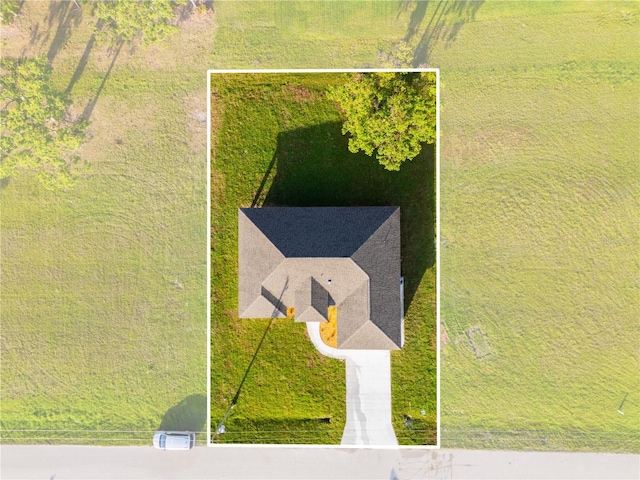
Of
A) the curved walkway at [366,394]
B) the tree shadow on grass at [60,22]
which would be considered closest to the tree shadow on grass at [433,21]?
the curved walkway at [366,394]

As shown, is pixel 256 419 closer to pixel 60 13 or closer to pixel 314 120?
pixel 314 120

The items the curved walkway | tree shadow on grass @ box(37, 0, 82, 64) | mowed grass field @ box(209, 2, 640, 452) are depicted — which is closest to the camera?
mowed grass field @ box(209, 2, 640, 452)

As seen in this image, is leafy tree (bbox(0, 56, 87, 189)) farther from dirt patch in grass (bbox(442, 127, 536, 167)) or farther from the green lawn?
dirt patch in grass (bbox(442, 127, 536, 167))

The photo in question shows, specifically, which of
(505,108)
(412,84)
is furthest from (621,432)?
(412,84)

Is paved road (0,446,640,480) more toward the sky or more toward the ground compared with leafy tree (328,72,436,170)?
more toward the ground

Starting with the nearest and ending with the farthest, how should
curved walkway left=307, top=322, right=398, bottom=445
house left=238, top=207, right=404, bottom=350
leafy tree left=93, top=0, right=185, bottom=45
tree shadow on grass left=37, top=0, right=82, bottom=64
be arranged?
house left=238, top=207, right=404, bottom=350 → leafy tree left=93, top=0, right=185, bottom=45 → curved walkway left=307, top=322, right=398, bottom=445 → tree shadow on grass left=37, top=0, right=82, bottom=64

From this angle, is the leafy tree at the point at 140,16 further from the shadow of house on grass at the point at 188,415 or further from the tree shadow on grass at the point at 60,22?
the shadow of house on grass at the point at 188,415

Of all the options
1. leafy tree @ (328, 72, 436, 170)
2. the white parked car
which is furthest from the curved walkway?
leafy tree @ (328, 72, 436, 170)
